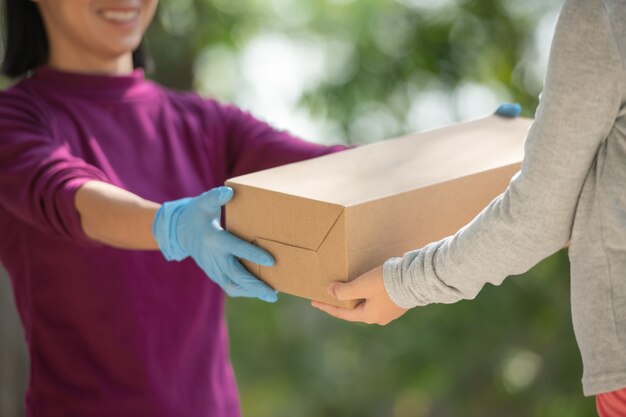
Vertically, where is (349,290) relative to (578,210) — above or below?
below

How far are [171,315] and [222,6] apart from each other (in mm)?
1642

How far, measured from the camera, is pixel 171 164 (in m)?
1.79

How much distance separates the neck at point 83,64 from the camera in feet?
5.81

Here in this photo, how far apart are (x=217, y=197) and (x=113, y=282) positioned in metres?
0.43

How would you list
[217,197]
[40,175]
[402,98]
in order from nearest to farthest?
[217,197]
[40,175]
[402,98]

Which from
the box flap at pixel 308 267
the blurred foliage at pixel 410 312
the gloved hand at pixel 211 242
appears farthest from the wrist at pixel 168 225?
the blurred foliage at pixel 410 312

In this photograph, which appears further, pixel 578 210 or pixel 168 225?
pixel 168 225

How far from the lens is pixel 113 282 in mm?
1689

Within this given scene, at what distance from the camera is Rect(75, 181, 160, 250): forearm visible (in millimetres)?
1427

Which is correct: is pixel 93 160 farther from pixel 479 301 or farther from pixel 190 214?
pixel 479 301

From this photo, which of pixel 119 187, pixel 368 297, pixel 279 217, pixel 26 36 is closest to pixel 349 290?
pixel 368 297

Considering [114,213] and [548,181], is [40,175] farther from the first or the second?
[548,181]

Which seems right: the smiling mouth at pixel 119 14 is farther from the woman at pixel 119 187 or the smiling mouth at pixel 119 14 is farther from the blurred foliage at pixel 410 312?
the blurred foliage at pixel 410 312

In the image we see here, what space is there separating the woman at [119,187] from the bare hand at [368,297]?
1.30 ft
